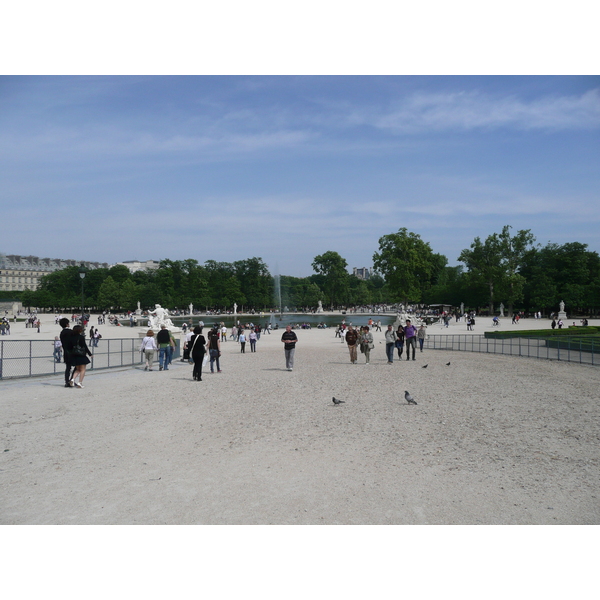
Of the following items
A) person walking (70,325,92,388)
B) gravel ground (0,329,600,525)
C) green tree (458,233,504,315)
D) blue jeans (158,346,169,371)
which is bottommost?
gravel ground (0,329,600,525)

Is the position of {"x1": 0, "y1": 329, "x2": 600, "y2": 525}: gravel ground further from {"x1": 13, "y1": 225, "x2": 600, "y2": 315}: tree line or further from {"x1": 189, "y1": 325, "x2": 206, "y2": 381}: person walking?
{"x1": 13, "y1": 225, "x2": 600, "y2": 315}: tree line

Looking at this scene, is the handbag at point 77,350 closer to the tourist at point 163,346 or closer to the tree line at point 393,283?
the tourist at point 163,346

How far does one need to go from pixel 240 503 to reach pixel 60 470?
2850 mm

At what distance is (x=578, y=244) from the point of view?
7912cm

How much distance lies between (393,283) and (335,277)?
150 ft

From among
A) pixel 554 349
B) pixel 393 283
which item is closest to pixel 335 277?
pixel 393 283

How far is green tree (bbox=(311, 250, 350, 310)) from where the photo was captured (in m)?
128

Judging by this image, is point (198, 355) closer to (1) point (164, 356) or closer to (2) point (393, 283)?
(1) point (164, 356)

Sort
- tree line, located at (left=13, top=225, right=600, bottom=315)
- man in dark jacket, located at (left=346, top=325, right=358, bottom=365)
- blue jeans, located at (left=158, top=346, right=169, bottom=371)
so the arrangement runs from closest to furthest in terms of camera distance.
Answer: blue jeans, located at (left=158, top=346, right=169, bottom=371) → man in dark jacket, located at (left=346, top=325, right=358, bottom=365) → tree line, located at (left=13, top=225, right=600, bottom=315)

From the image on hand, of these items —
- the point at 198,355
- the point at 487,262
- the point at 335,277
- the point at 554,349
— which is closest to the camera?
the point at 198,355

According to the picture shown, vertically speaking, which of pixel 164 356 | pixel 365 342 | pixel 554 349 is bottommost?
pixel 554 349

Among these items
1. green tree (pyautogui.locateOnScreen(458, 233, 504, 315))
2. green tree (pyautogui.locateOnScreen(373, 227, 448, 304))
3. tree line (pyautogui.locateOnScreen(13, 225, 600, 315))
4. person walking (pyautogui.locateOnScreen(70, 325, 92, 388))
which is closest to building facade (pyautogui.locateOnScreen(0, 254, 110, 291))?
tree line (pyautogui.locateOnScreen(13, 225, 600, 315))

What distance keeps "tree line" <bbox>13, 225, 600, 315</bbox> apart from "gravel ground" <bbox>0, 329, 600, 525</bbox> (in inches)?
2620

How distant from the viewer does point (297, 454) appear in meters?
7.68
